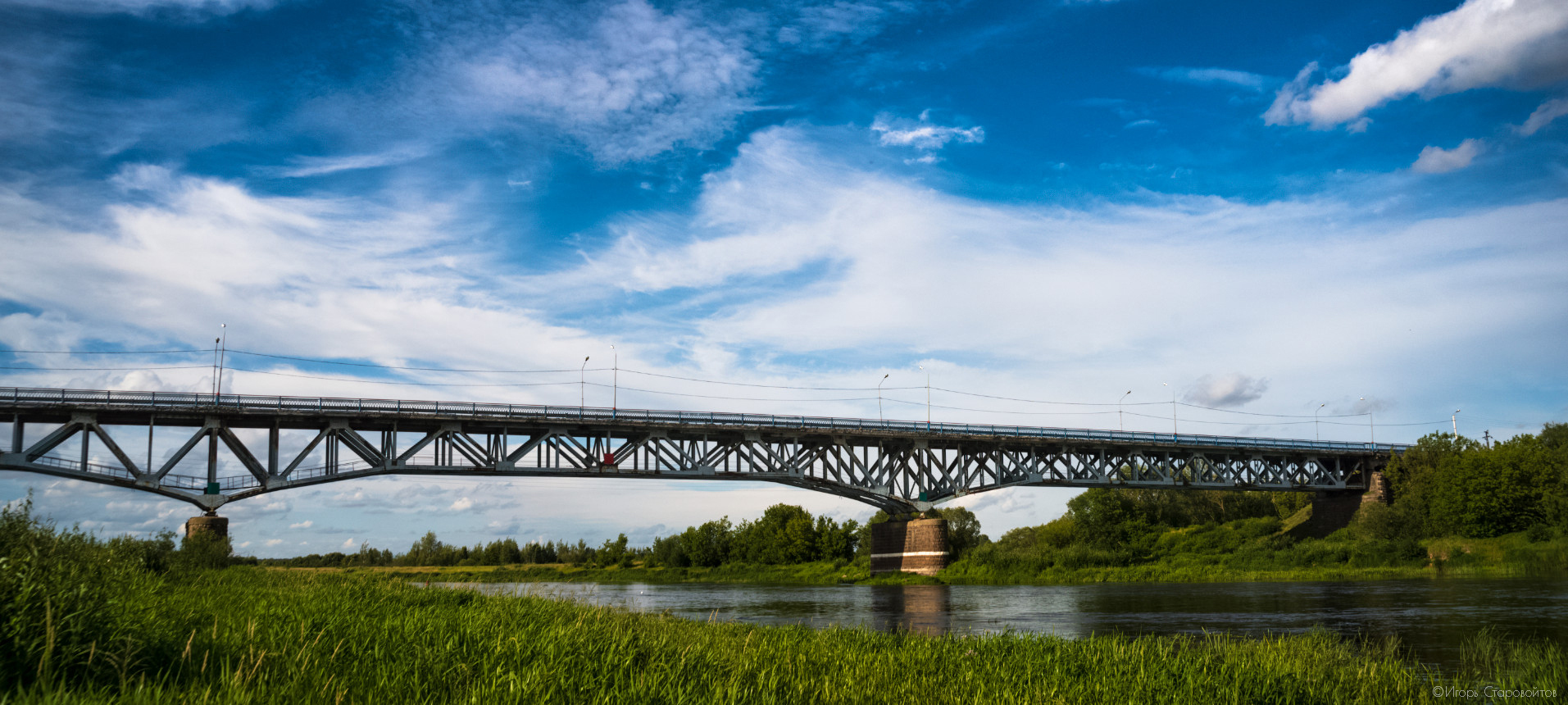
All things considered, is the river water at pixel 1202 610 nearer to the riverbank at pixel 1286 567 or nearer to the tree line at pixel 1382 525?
the riverbank at pixel 1286 567

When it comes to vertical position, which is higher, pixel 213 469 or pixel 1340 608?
pixel 213 469

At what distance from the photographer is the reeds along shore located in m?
7.81

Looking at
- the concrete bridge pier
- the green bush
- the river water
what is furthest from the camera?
the concrete bridge pier

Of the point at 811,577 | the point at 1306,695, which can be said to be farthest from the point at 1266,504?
the point at 1306,695

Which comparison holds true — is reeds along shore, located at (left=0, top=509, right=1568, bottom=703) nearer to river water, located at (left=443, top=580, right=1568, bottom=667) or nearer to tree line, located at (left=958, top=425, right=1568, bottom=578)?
river water, located at (left=443, top=580, right=1568, bottom=667)

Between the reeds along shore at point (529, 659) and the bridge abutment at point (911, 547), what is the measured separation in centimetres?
5703

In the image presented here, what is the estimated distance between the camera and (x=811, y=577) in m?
96.8

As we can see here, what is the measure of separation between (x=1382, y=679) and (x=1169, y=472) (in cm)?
7979

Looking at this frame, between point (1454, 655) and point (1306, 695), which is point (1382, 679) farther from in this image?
point (1454, 655)

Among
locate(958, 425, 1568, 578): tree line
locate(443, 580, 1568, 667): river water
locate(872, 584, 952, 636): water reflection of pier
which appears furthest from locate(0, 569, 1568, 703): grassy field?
locate(958, 425, 1568, 578): tree line

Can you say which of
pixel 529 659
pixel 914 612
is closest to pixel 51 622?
pixel 529 659

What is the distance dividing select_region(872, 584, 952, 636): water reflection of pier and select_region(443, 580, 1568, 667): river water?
68mm

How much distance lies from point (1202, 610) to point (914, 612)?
1111 centimetres

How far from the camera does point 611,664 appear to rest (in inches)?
407
